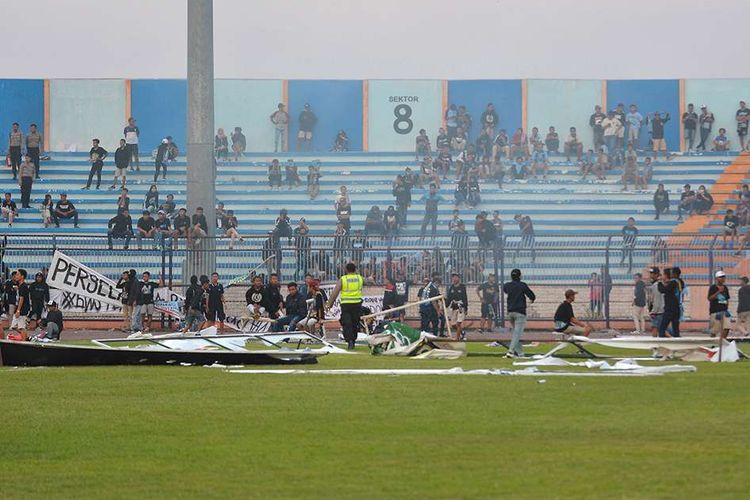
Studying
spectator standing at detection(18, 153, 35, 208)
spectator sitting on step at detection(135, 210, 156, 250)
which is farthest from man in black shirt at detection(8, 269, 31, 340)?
spectator standing at detection(18, 153, 35, 208)

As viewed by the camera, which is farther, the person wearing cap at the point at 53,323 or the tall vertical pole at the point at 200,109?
the tall vertical pole at the point at 200,109

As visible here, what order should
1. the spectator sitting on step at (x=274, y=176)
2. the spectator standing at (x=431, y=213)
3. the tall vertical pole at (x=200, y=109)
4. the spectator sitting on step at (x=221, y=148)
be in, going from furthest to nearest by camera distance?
the spectator sitting on step at (x=221, y=148), the spectator sitting on step at (x=274, y=176), the spectator standing at (x=431, y=213), the tall vertical pole at (x=200, y=109)

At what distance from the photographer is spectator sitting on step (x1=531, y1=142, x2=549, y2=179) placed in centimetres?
4900

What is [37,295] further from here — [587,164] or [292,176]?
[587,164]

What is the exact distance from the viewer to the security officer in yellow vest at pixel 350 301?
25.4 metres

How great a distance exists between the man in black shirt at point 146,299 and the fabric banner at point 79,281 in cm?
69

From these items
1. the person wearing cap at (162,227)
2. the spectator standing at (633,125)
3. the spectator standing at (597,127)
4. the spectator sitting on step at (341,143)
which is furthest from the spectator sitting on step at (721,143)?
the person wearing cap at (162,227)

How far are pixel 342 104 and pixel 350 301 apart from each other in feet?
91.0

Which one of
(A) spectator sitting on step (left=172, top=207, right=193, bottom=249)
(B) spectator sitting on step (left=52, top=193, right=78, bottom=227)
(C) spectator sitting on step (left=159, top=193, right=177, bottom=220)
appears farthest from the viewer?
(B) spectator sitting on step (left=52, top=193, right=78, bottom=227)

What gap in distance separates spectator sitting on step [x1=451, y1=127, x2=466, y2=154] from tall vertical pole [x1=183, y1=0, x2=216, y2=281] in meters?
13.2

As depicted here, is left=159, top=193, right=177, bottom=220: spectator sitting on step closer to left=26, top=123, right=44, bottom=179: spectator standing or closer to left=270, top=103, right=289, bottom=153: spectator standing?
left=26, top=123, right=44, bottom=179: spectator standing

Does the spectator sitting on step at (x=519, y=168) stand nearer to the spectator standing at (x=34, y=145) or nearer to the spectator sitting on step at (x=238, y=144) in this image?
the spectator sitting on step at (x=238, y=144)

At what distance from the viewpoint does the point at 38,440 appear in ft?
37.6

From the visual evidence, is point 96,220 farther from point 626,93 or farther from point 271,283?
point 626,93
